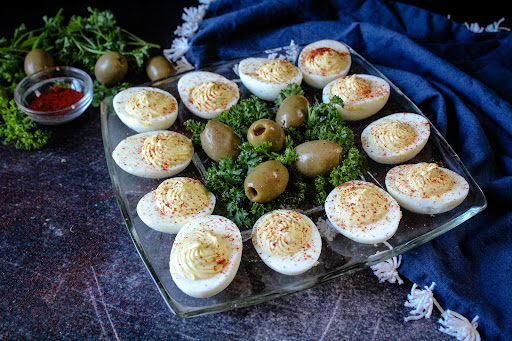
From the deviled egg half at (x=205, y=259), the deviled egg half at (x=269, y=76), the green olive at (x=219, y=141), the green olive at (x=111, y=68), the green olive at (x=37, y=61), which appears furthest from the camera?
the green olive at (x=37, y=61)

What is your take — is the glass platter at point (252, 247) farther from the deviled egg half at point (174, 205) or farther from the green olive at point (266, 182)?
the green olive at point (266, 182)

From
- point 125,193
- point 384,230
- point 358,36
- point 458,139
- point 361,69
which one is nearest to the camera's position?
point 384,230

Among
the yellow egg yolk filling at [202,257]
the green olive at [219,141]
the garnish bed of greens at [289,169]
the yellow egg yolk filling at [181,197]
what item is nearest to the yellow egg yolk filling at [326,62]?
the garnish bed of greens at [289,169]

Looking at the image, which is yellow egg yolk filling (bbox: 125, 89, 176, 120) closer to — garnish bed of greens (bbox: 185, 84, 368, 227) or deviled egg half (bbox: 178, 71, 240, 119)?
deviled egg half (bbox: 178, 71, 240, 119)

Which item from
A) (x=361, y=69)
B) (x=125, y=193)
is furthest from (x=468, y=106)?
(x=125, y=193)

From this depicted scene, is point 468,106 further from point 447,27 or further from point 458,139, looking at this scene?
point 447,27

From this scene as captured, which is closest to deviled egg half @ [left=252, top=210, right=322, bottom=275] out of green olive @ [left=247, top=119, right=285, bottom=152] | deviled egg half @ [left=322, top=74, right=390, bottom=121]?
green olive @ [left=247, top=119, right=285, bottom=152]

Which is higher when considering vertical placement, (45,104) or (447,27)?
(447,27)
